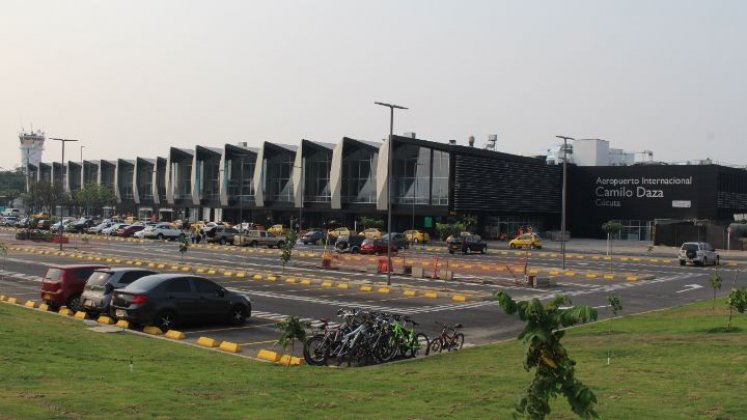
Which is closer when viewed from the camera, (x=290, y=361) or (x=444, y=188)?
(x=290, y=361)

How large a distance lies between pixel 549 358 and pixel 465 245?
57877mm

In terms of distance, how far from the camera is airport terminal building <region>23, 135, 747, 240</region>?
88125mm

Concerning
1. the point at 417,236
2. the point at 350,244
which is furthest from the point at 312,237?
the point at 350,244

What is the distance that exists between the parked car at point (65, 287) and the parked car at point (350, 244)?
1462 inches

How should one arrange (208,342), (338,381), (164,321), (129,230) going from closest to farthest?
(338,381)
(208,342)
(164,321)
(129,230)

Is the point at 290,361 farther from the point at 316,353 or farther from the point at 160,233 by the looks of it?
the point at 160,233

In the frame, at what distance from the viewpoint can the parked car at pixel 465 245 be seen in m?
64.1

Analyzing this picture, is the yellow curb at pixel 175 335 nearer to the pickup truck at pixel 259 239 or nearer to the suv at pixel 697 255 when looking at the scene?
the suv at pixel 697 255

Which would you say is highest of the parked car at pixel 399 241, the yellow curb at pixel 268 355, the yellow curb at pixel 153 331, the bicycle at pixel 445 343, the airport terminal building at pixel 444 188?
the airport terminal building at pixel 444 188

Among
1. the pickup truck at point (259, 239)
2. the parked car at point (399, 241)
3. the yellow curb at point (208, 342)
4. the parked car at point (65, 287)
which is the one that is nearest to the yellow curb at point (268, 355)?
the yellow curb at point (208, 342)

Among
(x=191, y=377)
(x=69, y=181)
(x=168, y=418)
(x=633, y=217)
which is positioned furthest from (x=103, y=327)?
(x=69, y=181)

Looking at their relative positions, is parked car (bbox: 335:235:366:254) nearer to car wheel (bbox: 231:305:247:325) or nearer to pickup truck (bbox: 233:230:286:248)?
pickup truck (bbox: 233:230:286:248)

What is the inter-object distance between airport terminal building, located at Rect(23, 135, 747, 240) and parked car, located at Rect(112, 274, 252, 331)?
56772 millimetres

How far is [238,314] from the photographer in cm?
2336
